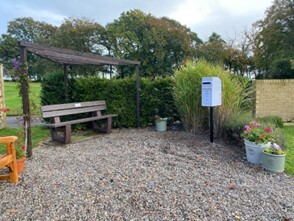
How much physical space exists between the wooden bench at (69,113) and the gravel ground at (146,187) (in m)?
0.64

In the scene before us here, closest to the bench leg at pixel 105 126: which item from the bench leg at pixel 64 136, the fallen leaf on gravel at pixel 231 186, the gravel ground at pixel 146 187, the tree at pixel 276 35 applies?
the bench leg at pixel 64 136

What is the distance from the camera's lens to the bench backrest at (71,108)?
4.43 meters

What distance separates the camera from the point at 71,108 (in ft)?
16.7

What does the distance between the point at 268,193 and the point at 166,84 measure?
13.9 feet

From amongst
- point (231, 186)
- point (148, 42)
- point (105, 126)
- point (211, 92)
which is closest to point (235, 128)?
point (211, 92)

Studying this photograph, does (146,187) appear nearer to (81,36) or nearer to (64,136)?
(64,136)

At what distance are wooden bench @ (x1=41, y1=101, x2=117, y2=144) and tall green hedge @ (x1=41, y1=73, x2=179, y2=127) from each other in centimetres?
38

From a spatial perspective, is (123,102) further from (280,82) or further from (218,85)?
(280,82)

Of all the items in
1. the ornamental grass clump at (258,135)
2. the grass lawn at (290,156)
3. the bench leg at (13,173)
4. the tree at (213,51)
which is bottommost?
the grass lawn at (290,156)

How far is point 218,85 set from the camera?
4262 mm

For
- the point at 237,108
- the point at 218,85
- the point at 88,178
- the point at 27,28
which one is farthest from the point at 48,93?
the point at 27,28

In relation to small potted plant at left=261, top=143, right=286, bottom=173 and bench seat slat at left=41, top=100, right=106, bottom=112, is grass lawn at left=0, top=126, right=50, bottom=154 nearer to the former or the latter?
bench seat slat at left=41, top=100, right=106, bottom=112

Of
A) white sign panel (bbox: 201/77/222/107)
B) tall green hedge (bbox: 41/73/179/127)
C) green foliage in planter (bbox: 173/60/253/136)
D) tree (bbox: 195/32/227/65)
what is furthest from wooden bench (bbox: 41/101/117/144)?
tree (bbox: 195/32/227/65)

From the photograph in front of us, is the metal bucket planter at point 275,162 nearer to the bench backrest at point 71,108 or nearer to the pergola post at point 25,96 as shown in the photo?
the pergola post at point 25,96
